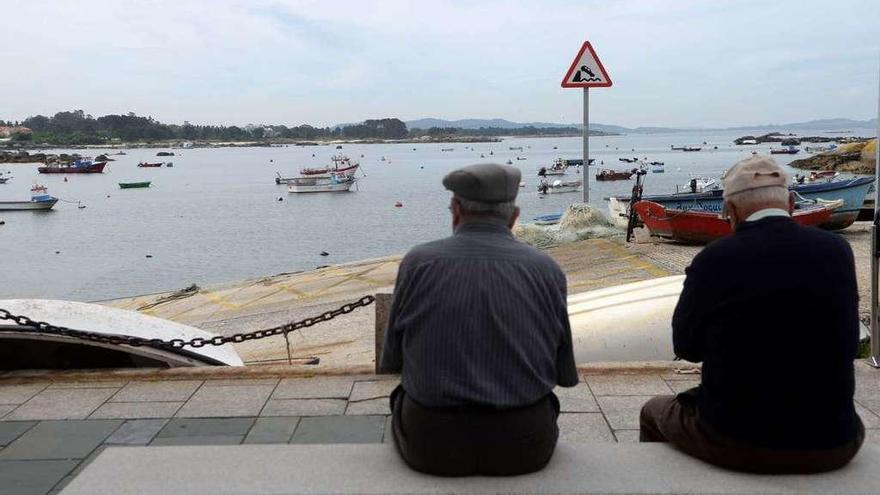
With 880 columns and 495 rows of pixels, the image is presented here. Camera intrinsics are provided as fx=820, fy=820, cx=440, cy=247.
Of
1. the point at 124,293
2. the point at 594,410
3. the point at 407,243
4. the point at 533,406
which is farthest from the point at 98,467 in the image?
the point at 407,243

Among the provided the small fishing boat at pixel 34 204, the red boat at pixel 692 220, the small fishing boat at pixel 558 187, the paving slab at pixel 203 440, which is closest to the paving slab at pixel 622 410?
the paving slab at pixel 203 440

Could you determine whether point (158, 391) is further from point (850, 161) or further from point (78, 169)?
point (78, 169)

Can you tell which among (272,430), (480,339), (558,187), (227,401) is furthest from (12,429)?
(558,187)

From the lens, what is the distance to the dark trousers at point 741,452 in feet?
8.57

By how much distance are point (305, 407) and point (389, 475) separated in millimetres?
2349

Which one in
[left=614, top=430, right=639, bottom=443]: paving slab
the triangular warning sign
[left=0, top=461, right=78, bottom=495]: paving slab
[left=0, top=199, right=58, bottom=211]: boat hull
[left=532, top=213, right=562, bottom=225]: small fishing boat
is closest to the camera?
[left=0, top=461, right=78, bottom=495]: paving slab

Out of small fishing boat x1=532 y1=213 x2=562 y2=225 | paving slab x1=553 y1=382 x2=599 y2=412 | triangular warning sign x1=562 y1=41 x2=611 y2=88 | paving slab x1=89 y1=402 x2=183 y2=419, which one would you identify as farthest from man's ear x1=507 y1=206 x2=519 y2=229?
small fishing boat x1=532 y1=213 x2=562 y2=225

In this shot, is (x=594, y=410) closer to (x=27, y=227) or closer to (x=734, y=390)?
(x=734, y=390)

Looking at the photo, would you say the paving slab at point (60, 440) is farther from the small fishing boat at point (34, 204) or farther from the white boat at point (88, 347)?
the small fishing boat at point (34, 204)

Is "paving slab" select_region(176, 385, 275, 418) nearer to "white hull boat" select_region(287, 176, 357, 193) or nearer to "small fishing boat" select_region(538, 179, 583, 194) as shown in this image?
"small fishing boat" select_region(538, 179, 583, 194)

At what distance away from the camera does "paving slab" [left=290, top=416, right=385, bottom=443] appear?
4.43 meters

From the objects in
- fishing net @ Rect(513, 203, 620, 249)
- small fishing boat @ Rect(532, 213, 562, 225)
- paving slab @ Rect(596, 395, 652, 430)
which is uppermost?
paving slab @ Rect(596, 395, 652, 430)

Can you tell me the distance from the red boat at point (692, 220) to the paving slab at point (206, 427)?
1255 cm

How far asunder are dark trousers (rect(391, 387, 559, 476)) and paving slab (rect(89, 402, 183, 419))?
2692 millimetres
